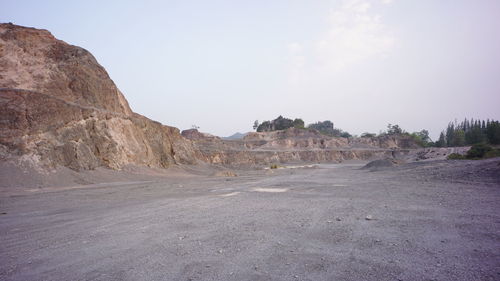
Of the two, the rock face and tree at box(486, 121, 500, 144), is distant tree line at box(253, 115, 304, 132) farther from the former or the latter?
the rock face

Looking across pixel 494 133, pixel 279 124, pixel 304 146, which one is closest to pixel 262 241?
pixel 494 133

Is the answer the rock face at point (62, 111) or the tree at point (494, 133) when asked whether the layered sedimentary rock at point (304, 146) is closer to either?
the rock face at point (62, 111)

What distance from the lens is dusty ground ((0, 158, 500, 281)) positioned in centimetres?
400

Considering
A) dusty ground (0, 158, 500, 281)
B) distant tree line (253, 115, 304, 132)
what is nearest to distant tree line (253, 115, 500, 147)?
distant tree line (253, 115, 304, 132)

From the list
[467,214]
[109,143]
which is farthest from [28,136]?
[467,214]

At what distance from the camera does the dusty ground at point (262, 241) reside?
3998 mm

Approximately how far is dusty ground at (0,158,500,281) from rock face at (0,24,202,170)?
27.1 ft

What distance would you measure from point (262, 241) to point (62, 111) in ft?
63.6

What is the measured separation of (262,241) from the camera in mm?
5441

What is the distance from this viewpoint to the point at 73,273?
4129mm

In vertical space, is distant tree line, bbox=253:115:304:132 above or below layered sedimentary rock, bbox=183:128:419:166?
above

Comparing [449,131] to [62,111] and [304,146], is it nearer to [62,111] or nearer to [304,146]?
[304,146]

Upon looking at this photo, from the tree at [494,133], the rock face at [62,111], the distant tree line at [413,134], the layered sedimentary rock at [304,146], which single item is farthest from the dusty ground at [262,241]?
the distant tree line at [413,134]

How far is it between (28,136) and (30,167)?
226cm
